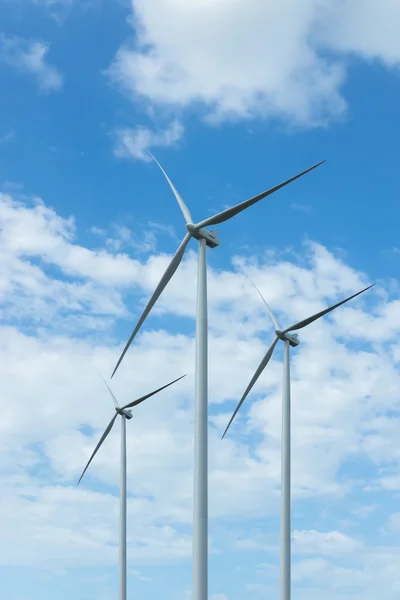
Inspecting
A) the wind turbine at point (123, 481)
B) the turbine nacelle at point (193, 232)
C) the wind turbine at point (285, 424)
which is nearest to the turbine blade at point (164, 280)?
the turbine nacelle at point (193, 232)

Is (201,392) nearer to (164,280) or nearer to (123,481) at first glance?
(164,280)

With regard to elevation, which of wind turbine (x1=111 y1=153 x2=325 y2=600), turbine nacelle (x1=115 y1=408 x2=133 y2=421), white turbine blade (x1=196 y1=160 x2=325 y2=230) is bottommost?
wind turbine (x1=111 y1=153 x2=325 y2=600)

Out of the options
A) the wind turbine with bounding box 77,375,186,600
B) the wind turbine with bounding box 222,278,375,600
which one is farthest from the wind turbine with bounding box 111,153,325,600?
the wind turbine with bounding box 77,375,186,600

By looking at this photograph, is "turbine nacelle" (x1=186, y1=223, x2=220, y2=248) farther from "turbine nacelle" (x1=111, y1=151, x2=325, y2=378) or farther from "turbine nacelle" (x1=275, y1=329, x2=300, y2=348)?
Result: "turbine nacelle" (x1=275, y1=329, x2=300, y2=348)

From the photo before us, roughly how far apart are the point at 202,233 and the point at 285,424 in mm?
11755

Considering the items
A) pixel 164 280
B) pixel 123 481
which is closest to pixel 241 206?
pixel 164 280

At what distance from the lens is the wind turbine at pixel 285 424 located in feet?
125

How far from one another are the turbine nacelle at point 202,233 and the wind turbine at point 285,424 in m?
9.75

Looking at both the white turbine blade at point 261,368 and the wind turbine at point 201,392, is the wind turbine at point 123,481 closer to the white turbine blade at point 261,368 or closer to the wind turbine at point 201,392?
the white turbine blade at point 261,368

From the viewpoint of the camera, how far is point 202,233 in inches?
1242

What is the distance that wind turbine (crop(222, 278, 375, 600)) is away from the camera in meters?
38.1

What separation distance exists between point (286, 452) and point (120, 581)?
14.4m

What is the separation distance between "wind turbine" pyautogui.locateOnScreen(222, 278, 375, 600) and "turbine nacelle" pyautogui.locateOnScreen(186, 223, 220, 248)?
9.75 m

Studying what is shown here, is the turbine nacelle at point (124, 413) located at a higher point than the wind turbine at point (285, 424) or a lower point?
higher
